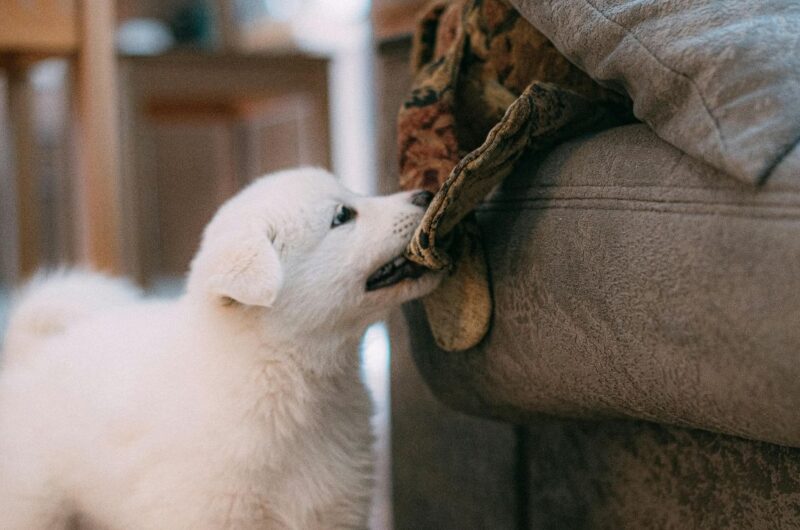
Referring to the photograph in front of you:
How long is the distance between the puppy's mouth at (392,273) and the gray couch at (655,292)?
120 millimetres

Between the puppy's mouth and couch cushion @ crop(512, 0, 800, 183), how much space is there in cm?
36

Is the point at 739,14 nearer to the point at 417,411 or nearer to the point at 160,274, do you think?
the point at 417,411

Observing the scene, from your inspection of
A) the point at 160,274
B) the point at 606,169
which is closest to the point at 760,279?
the point at 606,169

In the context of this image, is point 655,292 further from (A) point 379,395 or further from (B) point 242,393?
(A) point 379,395

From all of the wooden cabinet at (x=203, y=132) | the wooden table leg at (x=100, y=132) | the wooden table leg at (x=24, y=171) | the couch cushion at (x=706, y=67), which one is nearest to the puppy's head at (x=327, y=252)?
the couch cushion at (x=706, y=67)

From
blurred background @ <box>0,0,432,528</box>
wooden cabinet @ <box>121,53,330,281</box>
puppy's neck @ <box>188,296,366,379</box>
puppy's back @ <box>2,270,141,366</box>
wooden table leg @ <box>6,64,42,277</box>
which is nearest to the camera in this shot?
puppy's neck @ <box>188,296,366,379</box>

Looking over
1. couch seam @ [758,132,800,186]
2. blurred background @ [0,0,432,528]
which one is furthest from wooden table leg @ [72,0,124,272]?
couch seam @ [758,132,800,186]

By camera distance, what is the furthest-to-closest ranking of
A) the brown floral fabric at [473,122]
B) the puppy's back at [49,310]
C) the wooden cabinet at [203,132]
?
1. the wooden cabinet at [203,132]
2. the puppy's back at [49,310]
3. the brown floral fabric at [473,122]

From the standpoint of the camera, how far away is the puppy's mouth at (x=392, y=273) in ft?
3.75

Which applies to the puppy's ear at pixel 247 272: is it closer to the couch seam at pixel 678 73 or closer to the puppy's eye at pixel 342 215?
the puppy's eye at pixel 342 215

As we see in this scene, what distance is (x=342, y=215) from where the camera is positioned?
1.18 meters

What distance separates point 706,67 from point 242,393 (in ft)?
2.28

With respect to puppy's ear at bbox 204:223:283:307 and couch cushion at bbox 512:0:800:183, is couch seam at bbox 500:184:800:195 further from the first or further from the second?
puppy's ear at bbox 204:223:283:307

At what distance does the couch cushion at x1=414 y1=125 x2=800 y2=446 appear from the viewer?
2.34ft
